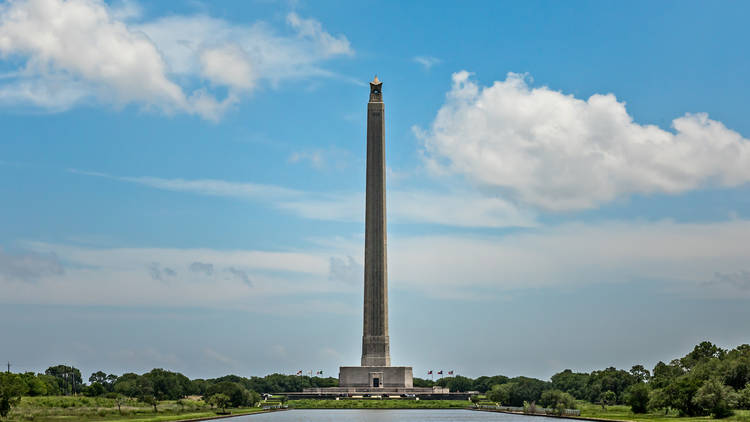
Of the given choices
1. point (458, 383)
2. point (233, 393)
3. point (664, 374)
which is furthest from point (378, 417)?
point (458, 383)

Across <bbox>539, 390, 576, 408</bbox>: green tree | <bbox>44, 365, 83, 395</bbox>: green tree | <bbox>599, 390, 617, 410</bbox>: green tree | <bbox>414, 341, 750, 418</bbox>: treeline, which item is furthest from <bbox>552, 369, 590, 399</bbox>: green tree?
<bbox>44, 365, 83, 395</bbox>: green tree

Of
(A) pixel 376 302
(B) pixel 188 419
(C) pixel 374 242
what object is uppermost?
(C) pixel 374 242

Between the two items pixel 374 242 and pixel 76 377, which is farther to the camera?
pixel 76 377

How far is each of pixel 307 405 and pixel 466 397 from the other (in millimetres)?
20836

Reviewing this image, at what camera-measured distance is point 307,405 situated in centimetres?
9088

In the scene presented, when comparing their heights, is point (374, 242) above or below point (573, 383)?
above

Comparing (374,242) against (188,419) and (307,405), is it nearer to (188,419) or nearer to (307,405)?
(307,405)

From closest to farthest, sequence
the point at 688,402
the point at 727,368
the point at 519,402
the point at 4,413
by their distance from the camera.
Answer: the point at 4,413
the point at 688,402
the point at 727,368
the point at 519,402

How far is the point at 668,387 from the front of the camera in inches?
2365

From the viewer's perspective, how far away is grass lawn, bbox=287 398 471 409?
89.7 meters

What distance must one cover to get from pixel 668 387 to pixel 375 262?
167ft

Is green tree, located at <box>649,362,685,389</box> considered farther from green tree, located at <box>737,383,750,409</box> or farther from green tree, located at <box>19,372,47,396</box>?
green tree, located at <box>19,372,47,396</box>

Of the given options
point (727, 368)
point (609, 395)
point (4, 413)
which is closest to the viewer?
point (4, 413)

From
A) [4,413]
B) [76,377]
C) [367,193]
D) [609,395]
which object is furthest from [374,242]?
[4,413]
